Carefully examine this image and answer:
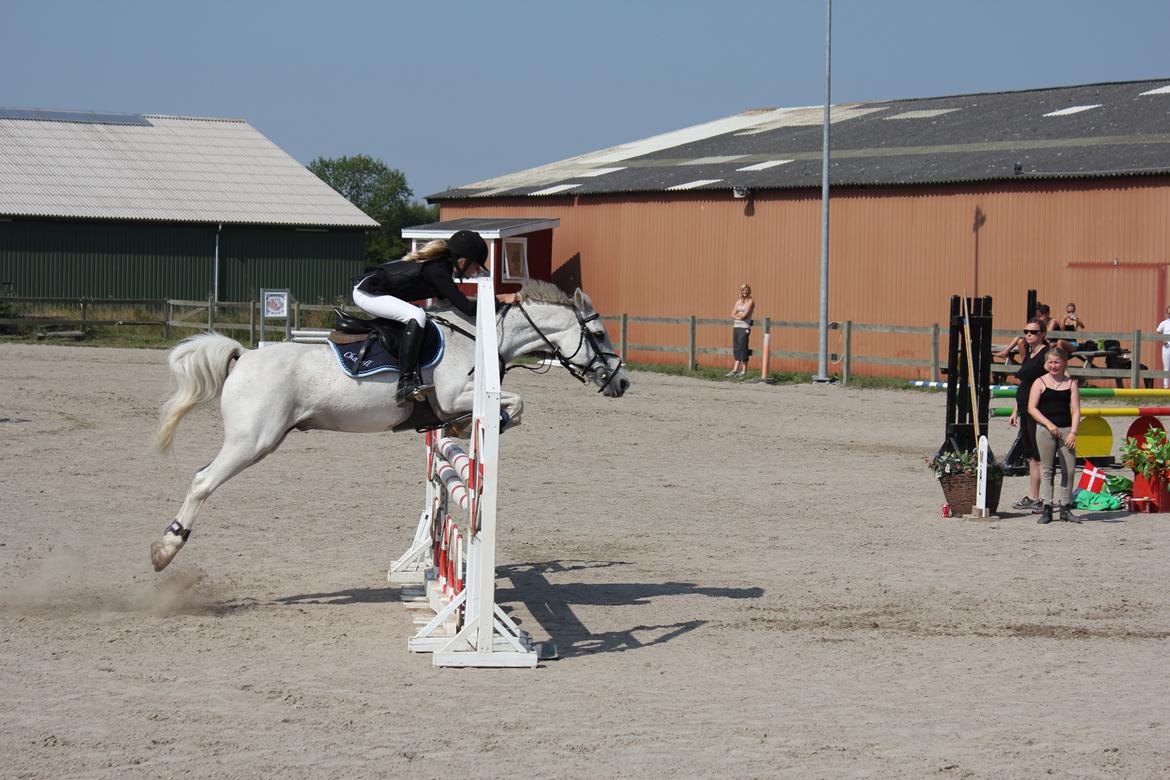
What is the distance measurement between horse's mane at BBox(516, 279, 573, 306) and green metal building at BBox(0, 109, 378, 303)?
114 feet

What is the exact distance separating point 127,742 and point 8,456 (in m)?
9.74

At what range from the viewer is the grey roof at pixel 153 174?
4419cm

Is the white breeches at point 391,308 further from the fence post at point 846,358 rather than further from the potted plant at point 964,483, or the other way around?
the fence post at point 846,358

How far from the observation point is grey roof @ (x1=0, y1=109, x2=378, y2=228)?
44.2 meters

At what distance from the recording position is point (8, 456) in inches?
575

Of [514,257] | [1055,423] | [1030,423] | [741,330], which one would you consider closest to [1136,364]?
[741,330]

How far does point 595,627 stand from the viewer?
8.41 meters

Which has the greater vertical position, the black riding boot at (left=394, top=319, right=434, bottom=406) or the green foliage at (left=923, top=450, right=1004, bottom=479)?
the black riding boot at (left=394, top=319, right=434, bottom=406)

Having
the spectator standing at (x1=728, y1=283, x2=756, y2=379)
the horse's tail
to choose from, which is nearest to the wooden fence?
the spectator standing at (x1=728, y1=283, x2=756, y2=379)

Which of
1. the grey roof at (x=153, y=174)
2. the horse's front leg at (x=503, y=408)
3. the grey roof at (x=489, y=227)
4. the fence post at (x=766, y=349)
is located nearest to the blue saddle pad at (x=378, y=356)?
the horse's front leg at (x=503, y=408)

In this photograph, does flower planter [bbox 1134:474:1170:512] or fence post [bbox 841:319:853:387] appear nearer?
flower planter [bbox 1134:474:1170:512]

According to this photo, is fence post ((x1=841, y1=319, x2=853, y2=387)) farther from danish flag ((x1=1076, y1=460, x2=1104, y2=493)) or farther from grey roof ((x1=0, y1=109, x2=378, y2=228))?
grey roof ((x1=0, y1=109, x2=378, y2=228))

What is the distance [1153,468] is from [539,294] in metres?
6.92

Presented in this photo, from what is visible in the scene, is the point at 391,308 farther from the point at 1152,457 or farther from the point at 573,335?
the point at 1152,457
